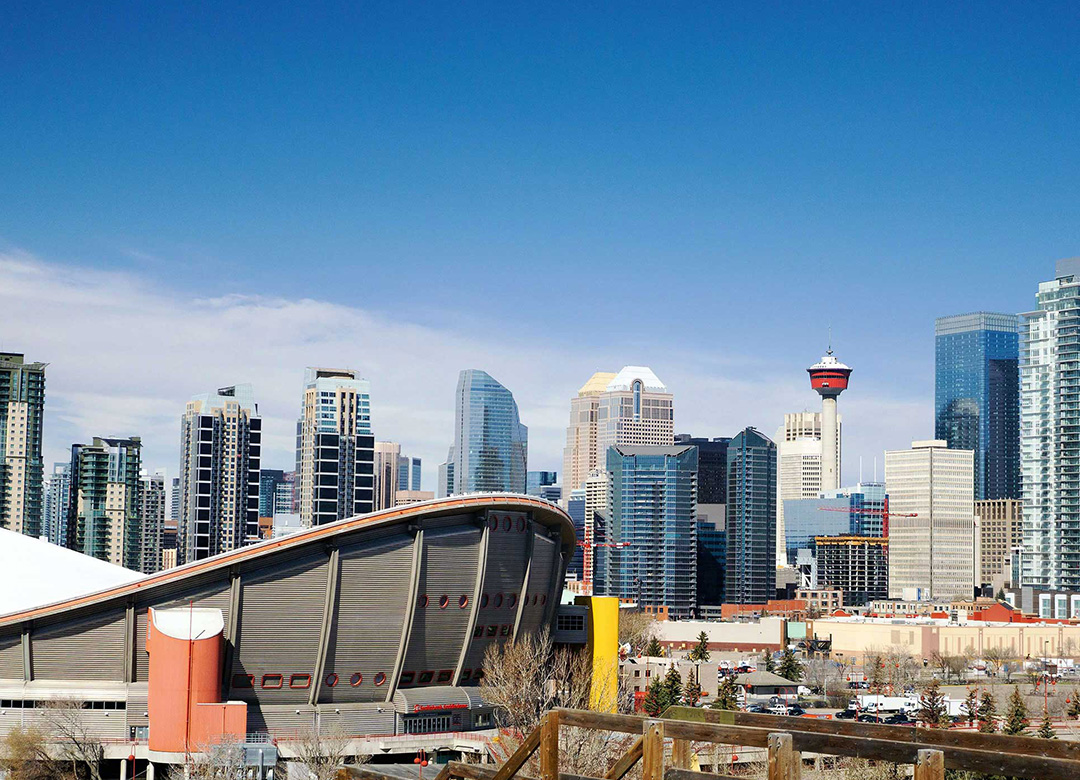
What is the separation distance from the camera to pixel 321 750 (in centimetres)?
7650

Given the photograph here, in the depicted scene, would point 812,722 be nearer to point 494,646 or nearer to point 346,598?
point 346,598

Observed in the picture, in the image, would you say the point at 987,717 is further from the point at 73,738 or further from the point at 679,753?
the point at 679,753

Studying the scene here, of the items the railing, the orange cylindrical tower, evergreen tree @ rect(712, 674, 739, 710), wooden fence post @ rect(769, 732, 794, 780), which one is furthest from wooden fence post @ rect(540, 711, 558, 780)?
evergreen tree @ rect(712, 674, 739, 710)

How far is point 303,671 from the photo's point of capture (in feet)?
271

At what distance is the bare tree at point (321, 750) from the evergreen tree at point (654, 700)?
33620 millimetres

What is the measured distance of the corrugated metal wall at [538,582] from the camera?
9362 centimetres

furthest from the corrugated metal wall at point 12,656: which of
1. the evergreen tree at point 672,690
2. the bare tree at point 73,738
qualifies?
the evergreen tree at point 672,690

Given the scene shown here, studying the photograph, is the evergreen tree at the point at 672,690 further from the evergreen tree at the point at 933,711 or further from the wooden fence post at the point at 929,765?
the wooden fence post at the point at 929,765

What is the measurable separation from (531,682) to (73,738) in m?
26.2

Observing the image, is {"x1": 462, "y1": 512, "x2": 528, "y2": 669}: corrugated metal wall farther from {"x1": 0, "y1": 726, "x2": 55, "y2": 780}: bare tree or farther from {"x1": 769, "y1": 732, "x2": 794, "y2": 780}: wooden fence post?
{"x1": 769, "y1": 732, "x2": 794, "y2": 780}: wooden fence post

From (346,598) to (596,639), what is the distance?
2725cm

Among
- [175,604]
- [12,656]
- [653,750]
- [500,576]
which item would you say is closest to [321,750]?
[175,604]

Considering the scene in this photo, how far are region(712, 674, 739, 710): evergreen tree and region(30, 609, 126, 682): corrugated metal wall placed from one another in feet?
135

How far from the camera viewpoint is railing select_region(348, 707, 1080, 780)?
13.7 meters
